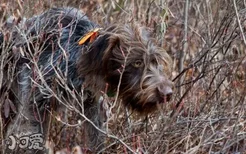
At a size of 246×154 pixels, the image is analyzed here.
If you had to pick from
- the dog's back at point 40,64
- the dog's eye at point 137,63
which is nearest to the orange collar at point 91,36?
the dog's back at point 40,64

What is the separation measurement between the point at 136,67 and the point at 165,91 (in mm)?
462

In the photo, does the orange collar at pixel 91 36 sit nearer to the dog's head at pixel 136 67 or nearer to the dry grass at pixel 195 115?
the dog's head at pixel 136 67

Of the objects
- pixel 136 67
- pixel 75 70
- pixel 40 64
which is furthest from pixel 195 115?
pixel 40 64

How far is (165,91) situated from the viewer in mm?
5766

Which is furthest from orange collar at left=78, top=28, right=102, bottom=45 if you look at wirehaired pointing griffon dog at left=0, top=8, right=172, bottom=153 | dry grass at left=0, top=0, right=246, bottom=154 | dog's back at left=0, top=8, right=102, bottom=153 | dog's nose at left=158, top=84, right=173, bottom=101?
dog's nose at left=158, top=84, right=173, bottom=101

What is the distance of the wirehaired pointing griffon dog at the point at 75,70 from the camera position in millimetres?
6031

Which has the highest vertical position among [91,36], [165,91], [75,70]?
[91,36]

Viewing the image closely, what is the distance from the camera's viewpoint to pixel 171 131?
6430 millimetres

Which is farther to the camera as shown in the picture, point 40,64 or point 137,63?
point 40,64

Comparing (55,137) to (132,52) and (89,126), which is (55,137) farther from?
(132,52)

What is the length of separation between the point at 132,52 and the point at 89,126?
1123mm

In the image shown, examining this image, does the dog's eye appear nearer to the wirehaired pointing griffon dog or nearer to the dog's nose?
the wirehaired pointing griffon dog

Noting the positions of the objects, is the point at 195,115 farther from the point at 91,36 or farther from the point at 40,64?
the point at 40,64

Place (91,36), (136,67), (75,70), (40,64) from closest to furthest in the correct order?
(136,67) → (91,36) → (75,70) → (40,64)
